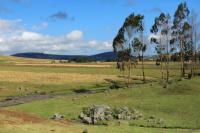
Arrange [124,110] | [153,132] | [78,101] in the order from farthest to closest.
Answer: [78,101]
[124,110]
[153,132]

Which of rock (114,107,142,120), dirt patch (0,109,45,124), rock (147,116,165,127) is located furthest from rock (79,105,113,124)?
dirt patch (0,109,45,124)

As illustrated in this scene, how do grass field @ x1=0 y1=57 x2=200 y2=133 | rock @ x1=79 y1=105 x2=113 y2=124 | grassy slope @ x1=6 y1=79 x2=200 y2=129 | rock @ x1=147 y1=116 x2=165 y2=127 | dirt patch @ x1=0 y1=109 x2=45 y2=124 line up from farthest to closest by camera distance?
grassy slope @ x1=6 y1=79 x2=200 y2=129, rock @ x1=147 y1=116 x2=165 y2=127, rock @ x1=79 y1=105 x2=113 y2=124, grass field @ x1=0 y1=57 x2=200 y2=133, dirt patch @ x1=0 y1=109 x2=45 y2=124

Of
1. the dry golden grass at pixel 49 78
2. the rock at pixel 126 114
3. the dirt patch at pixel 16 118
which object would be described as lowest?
the dry golden grass at pixel 49 78

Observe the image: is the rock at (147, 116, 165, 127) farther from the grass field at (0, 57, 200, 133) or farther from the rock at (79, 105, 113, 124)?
the rock at (79, 105, 113, 124)

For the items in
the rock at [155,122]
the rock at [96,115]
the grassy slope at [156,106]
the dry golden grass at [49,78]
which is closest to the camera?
Result: the rock at [96,115]

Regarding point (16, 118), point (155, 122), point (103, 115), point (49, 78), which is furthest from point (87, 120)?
point (49, 78)

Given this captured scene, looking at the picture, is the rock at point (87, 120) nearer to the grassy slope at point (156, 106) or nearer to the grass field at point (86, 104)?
the grass field at point (86, 104)

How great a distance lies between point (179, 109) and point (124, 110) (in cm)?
928

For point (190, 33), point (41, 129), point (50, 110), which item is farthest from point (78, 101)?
point (190, 33)

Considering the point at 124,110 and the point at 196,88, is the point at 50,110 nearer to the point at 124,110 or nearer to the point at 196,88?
the point at 124,110

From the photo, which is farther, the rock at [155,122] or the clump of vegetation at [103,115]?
the rock at [155,122]

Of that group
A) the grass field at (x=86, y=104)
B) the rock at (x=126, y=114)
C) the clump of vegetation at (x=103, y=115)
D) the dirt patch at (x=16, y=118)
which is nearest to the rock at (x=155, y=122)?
the grass field at (x=86, y=104)

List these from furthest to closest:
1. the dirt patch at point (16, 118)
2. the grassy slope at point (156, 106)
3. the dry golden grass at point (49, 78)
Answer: the dry golden grass at point (49, 78) < the grassy slope at point (156, 106) < the dirt patch at point (16, 118)

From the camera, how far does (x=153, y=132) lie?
35.0m
